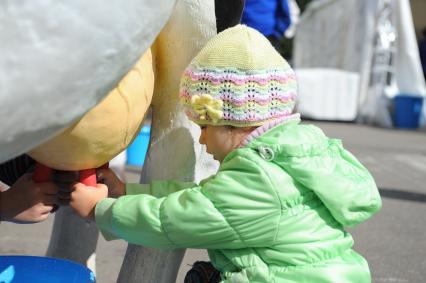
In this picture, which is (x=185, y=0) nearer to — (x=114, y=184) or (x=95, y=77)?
(x=114, y=184)

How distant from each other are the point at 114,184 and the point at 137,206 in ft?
0.52

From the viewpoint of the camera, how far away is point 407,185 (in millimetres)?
5457

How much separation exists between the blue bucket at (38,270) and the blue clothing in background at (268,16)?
3.81 meters

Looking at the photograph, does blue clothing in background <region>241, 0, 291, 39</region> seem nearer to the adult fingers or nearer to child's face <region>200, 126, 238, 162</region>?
child's face <region>200, 126, 238, 162</region>

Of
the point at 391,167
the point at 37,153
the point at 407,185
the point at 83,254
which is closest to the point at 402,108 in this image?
the point at 391,167

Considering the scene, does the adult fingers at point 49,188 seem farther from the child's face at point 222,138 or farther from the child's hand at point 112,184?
the child's face at point 222,138

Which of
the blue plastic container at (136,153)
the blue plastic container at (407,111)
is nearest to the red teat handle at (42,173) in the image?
the blue plastic container at (136,153)

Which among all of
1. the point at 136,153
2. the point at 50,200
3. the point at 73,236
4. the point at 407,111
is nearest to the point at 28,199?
the point at 50,200

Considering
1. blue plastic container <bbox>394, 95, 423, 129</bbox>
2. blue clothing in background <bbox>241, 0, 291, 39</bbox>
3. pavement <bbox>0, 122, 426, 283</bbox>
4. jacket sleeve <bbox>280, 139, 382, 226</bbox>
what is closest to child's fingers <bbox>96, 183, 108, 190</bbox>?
jacket sleeve <bbox>280, 139, 382, 226</bbox>

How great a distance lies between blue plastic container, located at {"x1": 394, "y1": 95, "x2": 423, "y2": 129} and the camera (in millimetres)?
10438

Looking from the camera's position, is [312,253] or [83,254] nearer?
[312,253]

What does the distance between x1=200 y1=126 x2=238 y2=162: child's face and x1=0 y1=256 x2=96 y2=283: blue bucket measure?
43cm

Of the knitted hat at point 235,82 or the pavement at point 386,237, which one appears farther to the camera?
the pavement at point 386,237

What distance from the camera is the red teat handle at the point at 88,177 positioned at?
5.80ft
